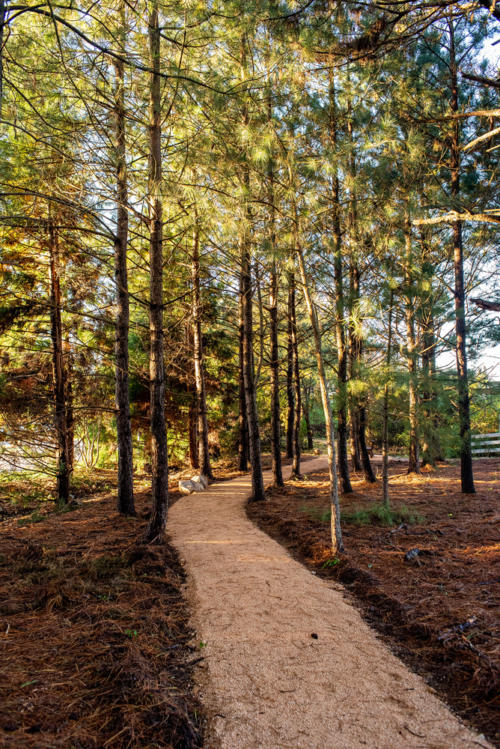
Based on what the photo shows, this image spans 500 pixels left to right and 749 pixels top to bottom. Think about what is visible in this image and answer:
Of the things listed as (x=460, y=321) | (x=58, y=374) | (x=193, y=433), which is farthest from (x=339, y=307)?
(x=193, y=433)

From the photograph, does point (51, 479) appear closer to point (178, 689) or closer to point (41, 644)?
point (41, 644)

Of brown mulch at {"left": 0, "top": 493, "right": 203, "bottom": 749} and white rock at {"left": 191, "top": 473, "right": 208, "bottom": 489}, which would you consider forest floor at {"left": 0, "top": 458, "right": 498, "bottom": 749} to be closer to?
brown mulch at {"left": 0, "top": 493, "right": 203, "bottom": 749}

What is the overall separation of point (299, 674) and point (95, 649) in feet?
4.93

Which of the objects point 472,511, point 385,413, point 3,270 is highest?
point 3,270

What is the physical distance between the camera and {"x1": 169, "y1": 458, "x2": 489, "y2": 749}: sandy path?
7.63ft

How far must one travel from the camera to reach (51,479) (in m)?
11.8

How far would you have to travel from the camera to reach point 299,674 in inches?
113

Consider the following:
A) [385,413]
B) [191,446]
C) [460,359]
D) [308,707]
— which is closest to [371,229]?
[385,413]

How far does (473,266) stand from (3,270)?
13017 millimetres

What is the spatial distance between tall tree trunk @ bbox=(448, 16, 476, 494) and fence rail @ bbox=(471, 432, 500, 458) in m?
7.71

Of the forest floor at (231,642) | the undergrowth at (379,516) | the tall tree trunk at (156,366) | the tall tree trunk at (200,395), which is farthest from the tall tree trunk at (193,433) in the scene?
the tall tree trunk at (156,366)

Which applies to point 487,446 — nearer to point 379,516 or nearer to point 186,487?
point 379,516

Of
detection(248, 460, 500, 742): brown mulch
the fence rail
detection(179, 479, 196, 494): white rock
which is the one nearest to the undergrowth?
detection(248, 460, 500, 742): brown mulch

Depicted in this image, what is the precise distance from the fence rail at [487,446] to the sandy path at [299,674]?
15320 millimetres
